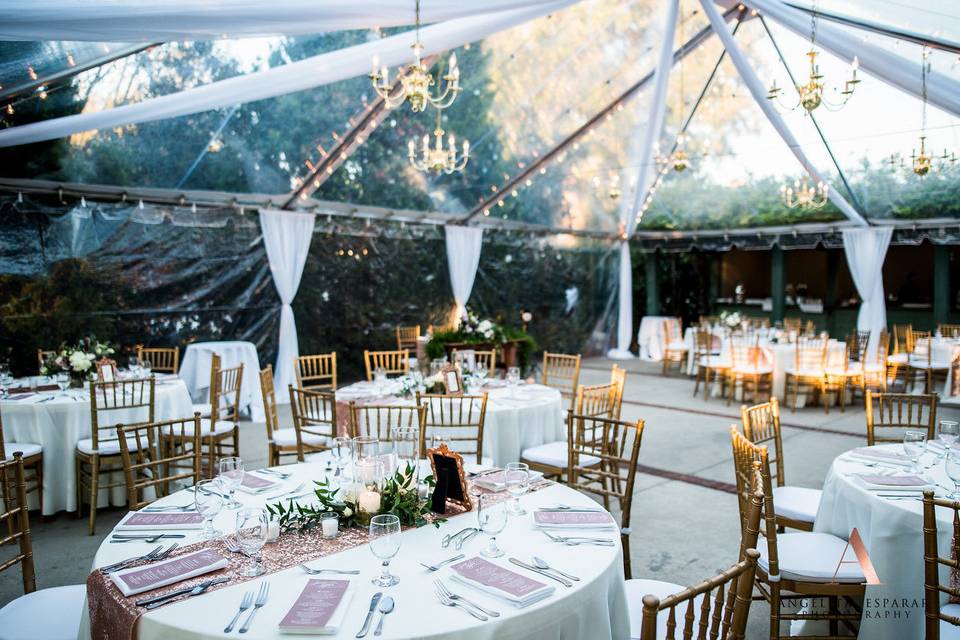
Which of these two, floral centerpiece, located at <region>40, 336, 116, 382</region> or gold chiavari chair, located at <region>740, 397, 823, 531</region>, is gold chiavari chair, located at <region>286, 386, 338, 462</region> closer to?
floral centerpiece, located at <region>40, 336, 116, 382</region>

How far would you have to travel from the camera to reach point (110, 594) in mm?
1984

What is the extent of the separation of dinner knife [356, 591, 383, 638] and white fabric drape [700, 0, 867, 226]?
6.11m

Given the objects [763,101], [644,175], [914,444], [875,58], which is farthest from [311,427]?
[644,175]

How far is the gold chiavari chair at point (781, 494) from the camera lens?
3531 mm

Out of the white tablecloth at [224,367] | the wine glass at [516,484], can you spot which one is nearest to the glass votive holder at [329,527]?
the wine glass at [516,484]

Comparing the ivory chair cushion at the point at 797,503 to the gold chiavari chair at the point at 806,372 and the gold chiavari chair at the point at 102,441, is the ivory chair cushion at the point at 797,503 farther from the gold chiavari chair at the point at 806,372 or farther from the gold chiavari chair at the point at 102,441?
the gold chiavari chair at the point at 806,372

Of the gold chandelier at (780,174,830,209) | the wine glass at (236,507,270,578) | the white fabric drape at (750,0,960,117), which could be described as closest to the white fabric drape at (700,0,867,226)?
the gold chandelier at (780,174,830,209)

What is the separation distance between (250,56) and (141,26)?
9.00 ft

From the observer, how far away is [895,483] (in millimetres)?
3049

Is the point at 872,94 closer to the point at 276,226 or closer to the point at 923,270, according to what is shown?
the point at 276,226

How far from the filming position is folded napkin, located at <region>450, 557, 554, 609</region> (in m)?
1.91

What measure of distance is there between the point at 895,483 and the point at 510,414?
7.83ft

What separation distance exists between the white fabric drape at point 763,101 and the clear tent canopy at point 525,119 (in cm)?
17

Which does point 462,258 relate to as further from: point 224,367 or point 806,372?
point 806,372
